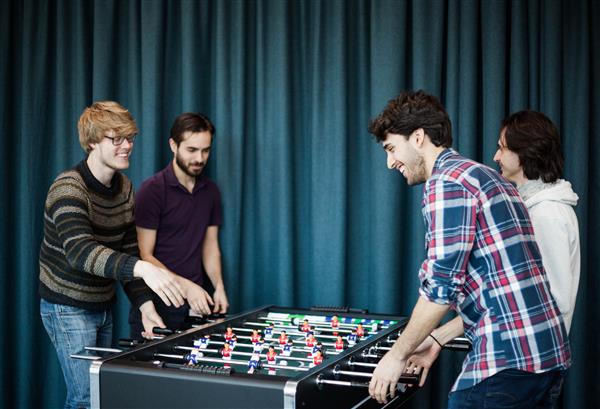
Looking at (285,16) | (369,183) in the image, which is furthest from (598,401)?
(285,16)

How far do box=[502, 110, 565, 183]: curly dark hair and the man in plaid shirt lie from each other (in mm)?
561

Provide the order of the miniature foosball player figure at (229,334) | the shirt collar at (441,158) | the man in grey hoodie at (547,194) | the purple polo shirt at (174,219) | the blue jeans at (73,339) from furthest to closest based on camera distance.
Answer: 1. the purple polo shirt at (174,219)
2. the blue jeans at (73,339)
3. the miniature foosball player figure at (229,334)
4. the man in grey hoodie at (547,194)
5. the shirt collar at (441,158)

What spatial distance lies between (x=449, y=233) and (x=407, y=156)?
0.34 m

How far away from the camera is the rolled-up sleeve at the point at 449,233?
1.72 meters

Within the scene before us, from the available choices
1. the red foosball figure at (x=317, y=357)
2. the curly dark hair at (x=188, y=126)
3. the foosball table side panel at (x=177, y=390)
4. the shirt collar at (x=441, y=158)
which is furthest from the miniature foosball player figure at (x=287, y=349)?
the curly dark hair at (x=188, y=126)

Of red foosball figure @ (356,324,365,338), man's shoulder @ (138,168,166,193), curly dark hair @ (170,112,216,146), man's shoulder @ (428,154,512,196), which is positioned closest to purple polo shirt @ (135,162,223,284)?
man's shoulder @ (138,168,166,193)

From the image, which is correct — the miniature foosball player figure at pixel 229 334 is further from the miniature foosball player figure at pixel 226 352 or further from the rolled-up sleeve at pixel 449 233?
the rolled-up sleeve at pixel 449 233

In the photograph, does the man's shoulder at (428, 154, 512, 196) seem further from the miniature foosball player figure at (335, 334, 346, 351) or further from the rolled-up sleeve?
the miniature foosball player figure at (335, 334, 346, 351)

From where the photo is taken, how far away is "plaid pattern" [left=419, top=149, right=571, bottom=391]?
5.69ft

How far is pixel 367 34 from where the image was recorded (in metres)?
3.46

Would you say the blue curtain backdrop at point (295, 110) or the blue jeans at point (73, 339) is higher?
the blue curtain backdrop at point (295, 110)

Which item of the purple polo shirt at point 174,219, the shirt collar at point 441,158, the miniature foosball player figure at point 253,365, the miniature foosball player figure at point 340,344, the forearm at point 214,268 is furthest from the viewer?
the forearm at point 214,268

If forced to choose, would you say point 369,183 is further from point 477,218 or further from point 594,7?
point 477,218

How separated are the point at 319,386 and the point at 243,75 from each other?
2.10 meters
